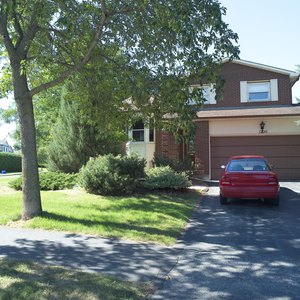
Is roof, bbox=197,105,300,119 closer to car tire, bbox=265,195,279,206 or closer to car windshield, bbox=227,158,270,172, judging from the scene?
car windshield, bbox=227,158,270,172

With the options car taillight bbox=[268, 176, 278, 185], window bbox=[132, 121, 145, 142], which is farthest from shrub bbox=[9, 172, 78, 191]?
car taillight bbox=[268, 176, 278, 185]

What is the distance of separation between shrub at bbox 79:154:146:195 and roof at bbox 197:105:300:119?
603cm

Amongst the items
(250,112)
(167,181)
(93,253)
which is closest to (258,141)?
(250,112)

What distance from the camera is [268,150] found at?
1944cm

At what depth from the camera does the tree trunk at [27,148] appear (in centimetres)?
931

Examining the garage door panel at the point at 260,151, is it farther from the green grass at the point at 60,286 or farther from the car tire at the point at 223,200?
the green grass at the point at 60,286

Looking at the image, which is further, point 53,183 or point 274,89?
point 274,89

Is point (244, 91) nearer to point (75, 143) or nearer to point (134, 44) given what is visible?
point (75, 143)

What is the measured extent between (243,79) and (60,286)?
739 inches


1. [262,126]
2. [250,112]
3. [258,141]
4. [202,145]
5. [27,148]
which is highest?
[250,112]

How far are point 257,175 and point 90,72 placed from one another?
555 cm

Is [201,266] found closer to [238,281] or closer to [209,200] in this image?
[238,281]

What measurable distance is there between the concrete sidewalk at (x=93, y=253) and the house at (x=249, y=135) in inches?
464

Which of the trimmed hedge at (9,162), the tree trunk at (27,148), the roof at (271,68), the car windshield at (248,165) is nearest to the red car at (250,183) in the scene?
the car windshield at (248,165)
